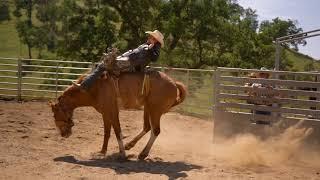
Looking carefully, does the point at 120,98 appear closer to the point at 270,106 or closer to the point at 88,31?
the point at 270,106

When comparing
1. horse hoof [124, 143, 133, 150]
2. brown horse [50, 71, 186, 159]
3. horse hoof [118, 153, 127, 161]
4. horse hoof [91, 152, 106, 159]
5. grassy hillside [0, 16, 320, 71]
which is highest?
grassy hillside [0, 16, 320, 71]

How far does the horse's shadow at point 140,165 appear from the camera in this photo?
6836 millimetres

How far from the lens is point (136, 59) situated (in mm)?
7945

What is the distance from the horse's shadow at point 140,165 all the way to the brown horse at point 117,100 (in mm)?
288

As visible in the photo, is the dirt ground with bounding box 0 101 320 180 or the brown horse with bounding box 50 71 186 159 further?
the brown horse with bounding box 50 71 186 159

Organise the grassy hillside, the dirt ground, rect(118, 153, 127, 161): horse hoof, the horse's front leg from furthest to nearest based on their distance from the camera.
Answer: the grassy hillside < the horse's front leg < rect(118, 153, 127, 161): horse hoof < the dirt ground

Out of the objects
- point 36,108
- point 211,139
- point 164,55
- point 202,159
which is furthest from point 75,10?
point 202,159

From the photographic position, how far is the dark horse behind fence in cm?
788

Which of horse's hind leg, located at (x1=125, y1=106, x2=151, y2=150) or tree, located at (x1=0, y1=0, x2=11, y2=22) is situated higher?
tree, located at (x1=0, y1=0, x2=11, y2=22)

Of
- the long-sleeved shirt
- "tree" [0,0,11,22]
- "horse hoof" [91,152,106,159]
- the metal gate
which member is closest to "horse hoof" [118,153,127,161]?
"horse hoof" [91,152,106,159]

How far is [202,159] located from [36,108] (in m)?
7.27

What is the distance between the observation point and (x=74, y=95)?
319 inches

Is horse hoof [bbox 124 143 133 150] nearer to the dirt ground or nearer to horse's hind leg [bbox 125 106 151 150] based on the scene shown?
horse's hind leg [bbox 125 106 151 150]

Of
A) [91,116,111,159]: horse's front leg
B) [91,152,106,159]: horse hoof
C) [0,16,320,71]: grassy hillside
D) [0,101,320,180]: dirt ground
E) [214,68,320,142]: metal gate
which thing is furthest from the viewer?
[0,16,320,71]: grassy hillside
